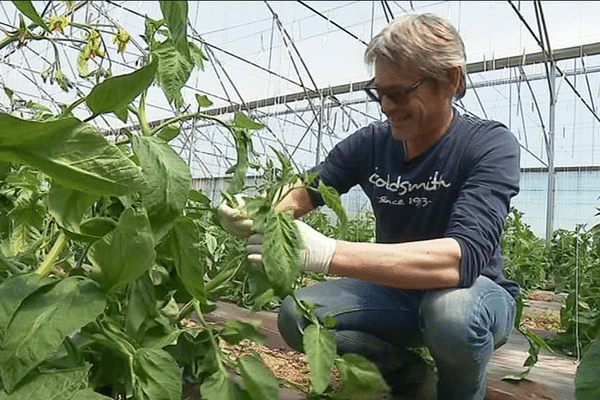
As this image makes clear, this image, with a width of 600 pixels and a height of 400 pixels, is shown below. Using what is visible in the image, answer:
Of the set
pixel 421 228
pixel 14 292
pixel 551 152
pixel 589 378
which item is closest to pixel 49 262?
pixel 14 292

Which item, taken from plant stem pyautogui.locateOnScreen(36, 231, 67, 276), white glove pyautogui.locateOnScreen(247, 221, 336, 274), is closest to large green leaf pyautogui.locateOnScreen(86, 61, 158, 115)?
plant stem pyautogui.locateOnScreen(36, 231, 67, 276)

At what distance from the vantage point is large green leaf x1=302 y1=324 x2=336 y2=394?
81 centimetres

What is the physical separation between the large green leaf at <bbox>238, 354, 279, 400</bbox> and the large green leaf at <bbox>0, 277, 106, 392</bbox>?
241mm

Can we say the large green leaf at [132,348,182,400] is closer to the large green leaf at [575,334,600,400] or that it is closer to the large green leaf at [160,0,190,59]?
the large green leaf at [160,0,190,59]

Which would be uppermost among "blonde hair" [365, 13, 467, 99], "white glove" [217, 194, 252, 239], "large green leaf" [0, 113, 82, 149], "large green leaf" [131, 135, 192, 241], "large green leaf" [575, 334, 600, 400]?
"blonde hair" [365, 13, 467, 99]

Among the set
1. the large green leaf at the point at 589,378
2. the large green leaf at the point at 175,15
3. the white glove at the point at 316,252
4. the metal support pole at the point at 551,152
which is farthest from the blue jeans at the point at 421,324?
the metal support pole at the point at 551,152

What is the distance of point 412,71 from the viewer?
123 centimetres

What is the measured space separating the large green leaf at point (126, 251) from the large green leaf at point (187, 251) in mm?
92

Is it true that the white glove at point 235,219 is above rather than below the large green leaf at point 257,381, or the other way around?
above

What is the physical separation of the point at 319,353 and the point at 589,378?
1.17 ft

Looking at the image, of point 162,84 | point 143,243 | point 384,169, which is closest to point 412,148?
point 384,169

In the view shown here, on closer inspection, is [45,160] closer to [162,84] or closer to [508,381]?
[162,84]

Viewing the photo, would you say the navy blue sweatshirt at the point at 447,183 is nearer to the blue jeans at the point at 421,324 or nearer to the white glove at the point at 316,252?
the blue jeans at the point at 421,324

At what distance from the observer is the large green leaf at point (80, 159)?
568 millimetres
